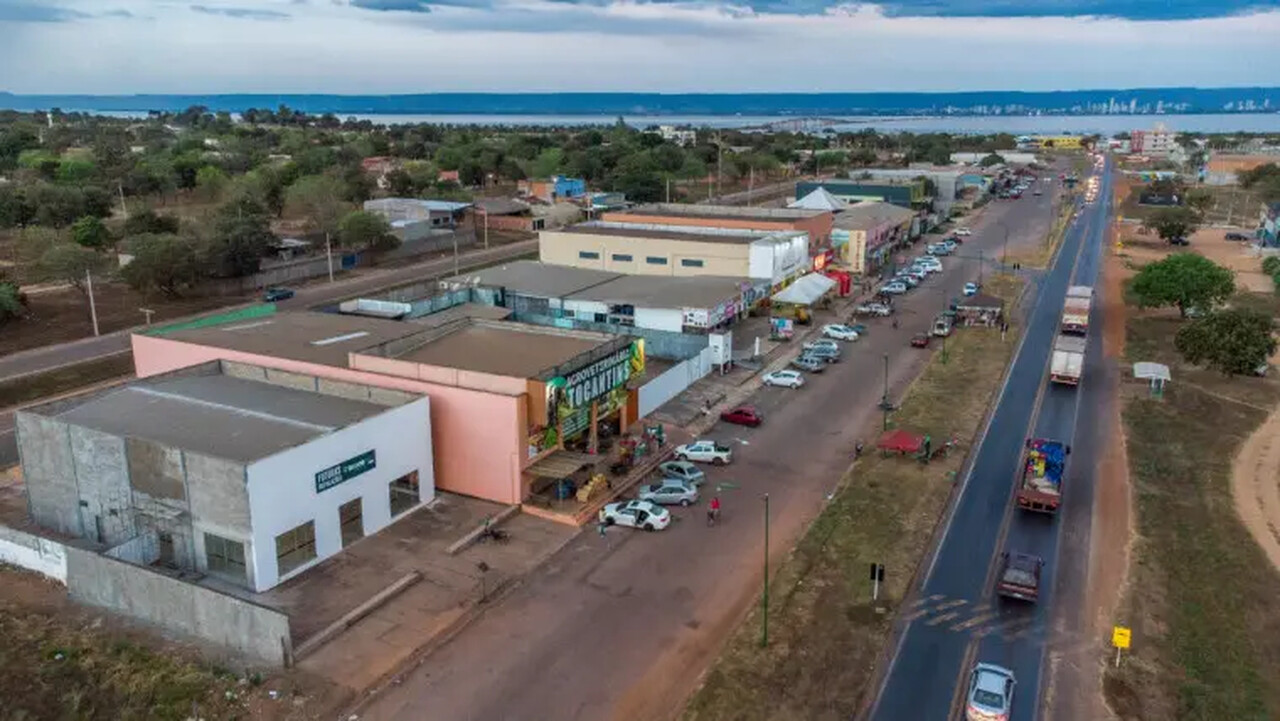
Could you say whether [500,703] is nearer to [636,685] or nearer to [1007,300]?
[636,685]

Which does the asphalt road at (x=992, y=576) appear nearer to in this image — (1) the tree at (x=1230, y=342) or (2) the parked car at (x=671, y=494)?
(1) the tree at (x=1230, y=342)

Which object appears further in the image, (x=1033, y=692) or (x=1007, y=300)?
(x=1007, y=300)

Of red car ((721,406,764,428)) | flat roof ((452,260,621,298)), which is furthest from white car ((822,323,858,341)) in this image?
red car ((721,406,764,428))

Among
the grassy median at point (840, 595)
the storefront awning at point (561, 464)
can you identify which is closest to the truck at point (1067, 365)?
the grassy median at point (840, 595)

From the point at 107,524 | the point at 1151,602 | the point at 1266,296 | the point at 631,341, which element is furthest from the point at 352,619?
the point at 1266,296

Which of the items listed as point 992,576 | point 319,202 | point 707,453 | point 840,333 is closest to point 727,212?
point 840,333

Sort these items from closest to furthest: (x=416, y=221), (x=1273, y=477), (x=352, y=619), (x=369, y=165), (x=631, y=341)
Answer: (x=352, y=619), (x=1273, y=477), (x=631, y=341), (x=416, y=221), (x=369, y=165)

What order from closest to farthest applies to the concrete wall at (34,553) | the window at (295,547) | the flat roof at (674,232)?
the window at (295,547), the concrete wall at (34,553), the flat roof at (674,232)

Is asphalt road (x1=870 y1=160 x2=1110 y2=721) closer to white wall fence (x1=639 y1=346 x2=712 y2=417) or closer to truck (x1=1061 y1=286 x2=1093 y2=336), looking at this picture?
truck (x1=1061 y1=286 x2=1093 y2=336)
